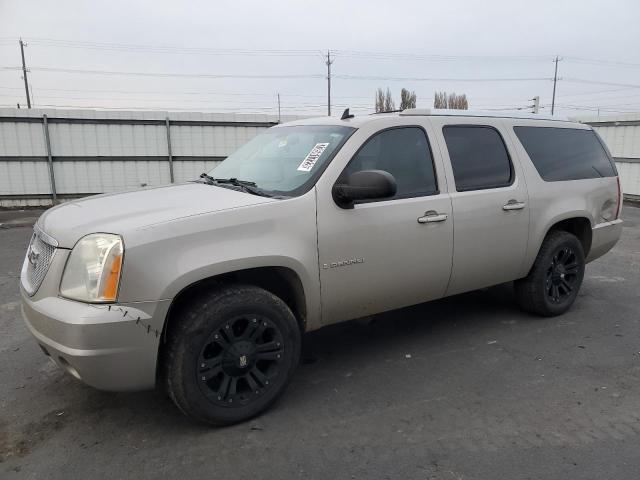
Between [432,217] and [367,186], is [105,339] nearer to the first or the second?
[367,186]

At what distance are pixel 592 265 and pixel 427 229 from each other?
4.46m

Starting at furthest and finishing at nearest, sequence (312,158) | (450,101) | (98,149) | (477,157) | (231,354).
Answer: (450,101)
(98,149)
(477,157)
(312,158)
(231,354)

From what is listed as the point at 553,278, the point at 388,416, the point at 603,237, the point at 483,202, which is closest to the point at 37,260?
the point at 388,416

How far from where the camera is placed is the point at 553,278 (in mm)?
4762

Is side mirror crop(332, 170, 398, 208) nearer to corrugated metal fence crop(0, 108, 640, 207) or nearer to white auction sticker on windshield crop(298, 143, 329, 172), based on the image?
white auction sticker on windshield crop(298, 143, 329, 172)

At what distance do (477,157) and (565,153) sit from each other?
3.98ft

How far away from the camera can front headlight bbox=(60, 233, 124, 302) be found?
8.54 feet

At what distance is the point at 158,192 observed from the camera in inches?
140

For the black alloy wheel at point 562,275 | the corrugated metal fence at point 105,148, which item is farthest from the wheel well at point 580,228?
the corrugated metal fence at point 105,148

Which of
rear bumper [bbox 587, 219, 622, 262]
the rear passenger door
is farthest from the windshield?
rear bumper [bbox 587, 219, 622, 262]

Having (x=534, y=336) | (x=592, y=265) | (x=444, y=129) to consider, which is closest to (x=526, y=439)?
(x=534, y=336)

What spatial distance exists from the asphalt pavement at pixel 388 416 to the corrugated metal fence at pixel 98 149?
9232 millimetres

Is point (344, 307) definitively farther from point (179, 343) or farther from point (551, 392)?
point (551, 392)

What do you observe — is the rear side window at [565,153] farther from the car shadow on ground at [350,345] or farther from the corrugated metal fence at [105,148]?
the corrugated metal fence at [105,148]
